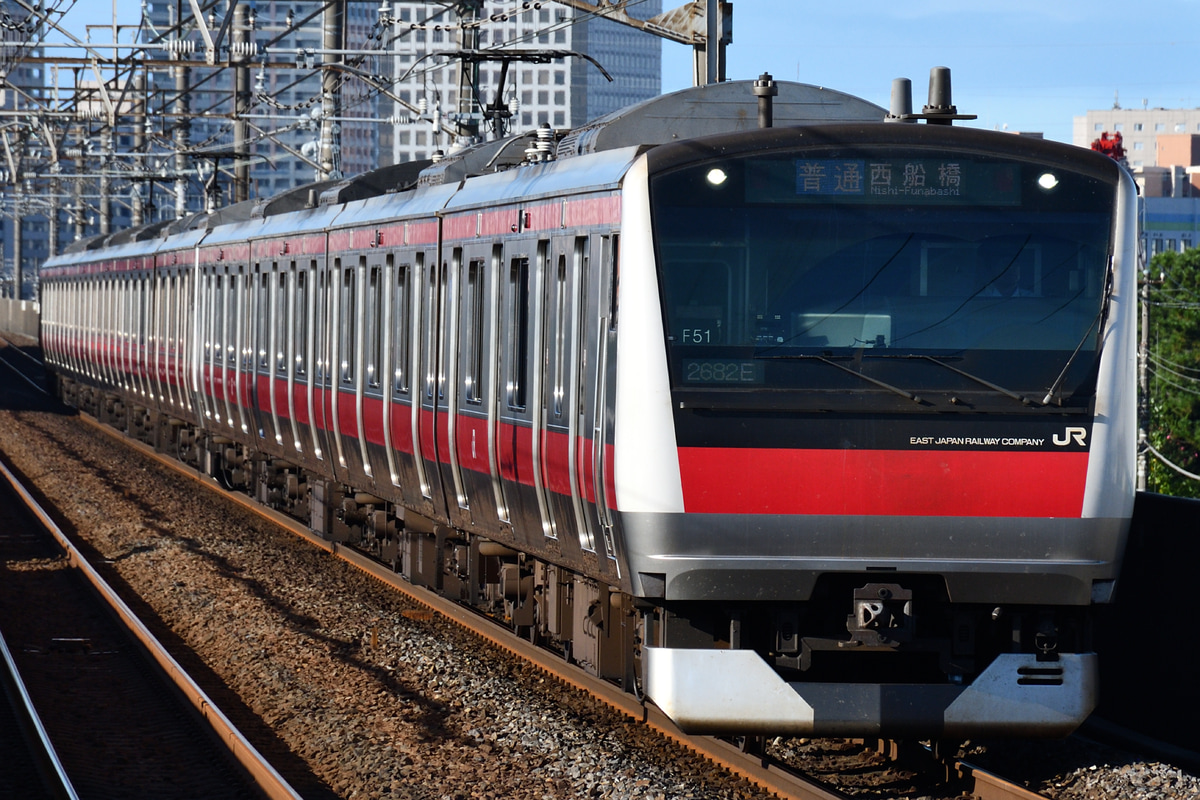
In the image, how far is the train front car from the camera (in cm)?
741

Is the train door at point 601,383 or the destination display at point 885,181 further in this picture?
the train door at point 601,383

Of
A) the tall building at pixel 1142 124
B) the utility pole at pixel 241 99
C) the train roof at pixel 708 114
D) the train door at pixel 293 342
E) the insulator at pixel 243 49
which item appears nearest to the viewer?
the train roof at pixel 708 114

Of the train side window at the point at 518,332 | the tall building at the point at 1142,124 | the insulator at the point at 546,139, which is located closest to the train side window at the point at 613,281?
the train side window at the point at 518,332

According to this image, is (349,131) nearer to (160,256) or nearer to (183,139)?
(183,139)

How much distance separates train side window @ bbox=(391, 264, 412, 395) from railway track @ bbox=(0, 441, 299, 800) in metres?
2.43

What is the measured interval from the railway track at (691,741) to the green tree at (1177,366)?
47338mm

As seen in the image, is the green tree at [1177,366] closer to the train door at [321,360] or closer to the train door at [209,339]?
the train door at [209,339]

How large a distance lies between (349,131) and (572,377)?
7244 inches

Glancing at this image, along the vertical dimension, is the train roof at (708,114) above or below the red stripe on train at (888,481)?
above

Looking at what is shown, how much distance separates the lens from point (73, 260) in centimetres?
3475

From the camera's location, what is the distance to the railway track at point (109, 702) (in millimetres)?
8977

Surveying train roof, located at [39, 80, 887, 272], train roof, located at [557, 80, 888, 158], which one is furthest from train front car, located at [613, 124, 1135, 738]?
train roof, located at [557, 80, 888, 158]

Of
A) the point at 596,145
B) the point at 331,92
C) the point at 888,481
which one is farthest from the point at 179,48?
the point at 888,481

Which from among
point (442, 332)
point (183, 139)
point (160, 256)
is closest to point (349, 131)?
point (183, 139)
